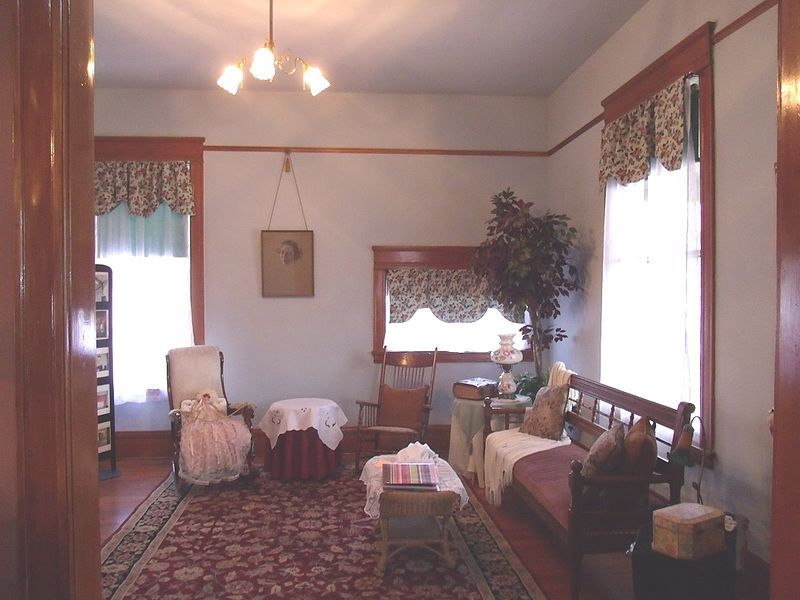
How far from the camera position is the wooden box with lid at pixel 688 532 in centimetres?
247

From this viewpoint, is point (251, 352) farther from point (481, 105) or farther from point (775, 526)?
point (775, 526)

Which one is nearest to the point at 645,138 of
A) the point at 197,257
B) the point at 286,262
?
the point at 286,262

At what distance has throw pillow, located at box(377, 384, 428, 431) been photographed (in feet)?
17.8

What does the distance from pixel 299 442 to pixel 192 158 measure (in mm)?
2839

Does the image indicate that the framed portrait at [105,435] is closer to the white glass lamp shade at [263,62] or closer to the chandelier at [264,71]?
the chandelier at [264,71]

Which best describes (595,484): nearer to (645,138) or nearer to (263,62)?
(645,138)

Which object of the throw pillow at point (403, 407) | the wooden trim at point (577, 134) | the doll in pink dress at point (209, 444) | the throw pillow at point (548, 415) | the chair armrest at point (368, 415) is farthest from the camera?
the chair armrest at point (368, 415)

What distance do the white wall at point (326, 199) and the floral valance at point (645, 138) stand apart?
5.58ft

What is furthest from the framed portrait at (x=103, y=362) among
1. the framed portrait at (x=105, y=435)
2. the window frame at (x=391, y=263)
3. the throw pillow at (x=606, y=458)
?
the throw pillow at (x=606, y=458)

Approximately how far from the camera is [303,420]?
4941mm

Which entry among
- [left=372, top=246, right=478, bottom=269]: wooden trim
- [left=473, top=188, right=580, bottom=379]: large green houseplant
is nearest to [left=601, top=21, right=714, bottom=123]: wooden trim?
[left=473, top=188, right=580, bottom=379]: large green houseplant

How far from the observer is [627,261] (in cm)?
428

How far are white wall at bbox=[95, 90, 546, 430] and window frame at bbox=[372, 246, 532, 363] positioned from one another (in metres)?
0.07

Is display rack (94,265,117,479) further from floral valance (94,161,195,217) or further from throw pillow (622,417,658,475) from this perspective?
throw pillow (622,417,658,475)
